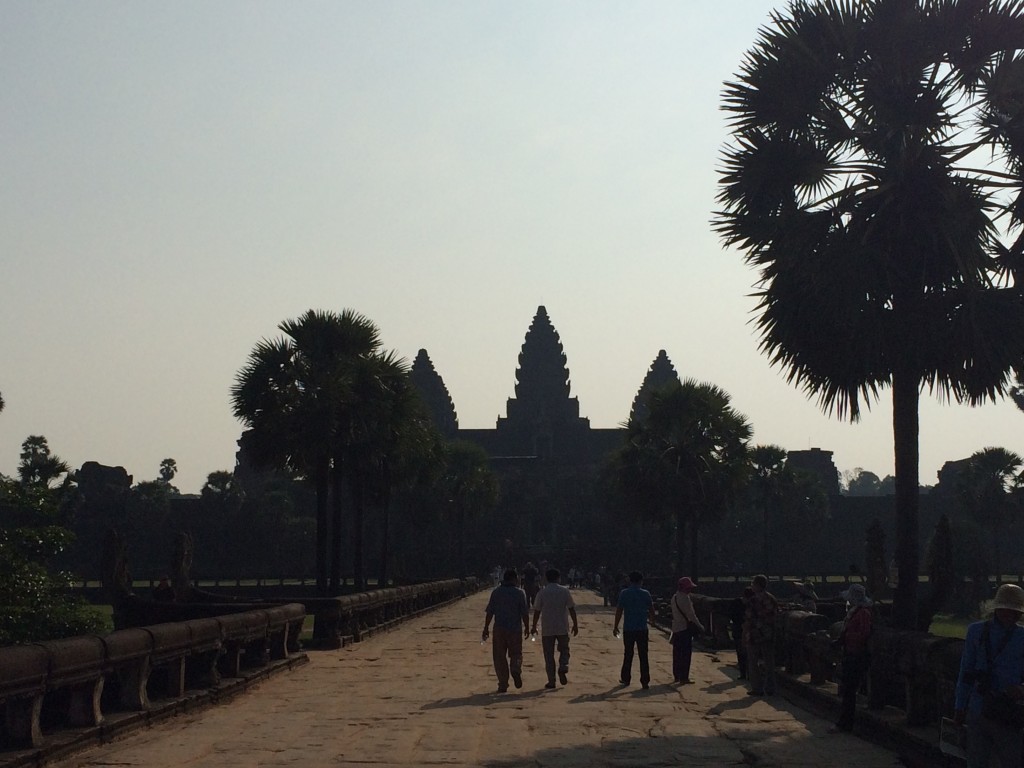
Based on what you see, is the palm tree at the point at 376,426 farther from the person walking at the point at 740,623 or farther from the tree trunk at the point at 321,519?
the person walking at the point at 740,623

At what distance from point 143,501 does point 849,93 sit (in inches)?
3653

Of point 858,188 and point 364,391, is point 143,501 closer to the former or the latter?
point 364,391

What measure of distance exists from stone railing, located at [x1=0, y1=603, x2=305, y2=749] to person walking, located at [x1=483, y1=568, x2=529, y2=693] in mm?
2910

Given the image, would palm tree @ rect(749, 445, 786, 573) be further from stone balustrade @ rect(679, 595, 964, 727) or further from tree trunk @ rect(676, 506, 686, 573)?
stone balustrade @ rect(679, 595, 964, 727)

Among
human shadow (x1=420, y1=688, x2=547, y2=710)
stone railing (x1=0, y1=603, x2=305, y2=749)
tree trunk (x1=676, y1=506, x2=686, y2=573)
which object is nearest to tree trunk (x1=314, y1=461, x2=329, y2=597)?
stone railing (x1=0, y1=603, x2=305, y2=749)

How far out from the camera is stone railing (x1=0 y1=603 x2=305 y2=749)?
923 centimetres

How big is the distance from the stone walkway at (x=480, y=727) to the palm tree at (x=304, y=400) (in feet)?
46.6

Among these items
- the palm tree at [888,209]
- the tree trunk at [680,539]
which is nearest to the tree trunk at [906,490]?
the palm tree at [888,209]

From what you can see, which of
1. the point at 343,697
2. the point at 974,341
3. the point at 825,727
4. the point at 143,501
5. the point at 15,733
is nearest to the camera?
the point at 15,733

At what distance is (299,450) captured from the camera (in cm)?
3312

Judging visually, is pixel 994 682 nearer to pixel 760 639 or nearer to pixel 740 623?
pixel 760 639

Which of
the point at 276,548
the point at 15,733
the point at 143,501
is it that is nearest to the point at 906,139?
the point at 15,733

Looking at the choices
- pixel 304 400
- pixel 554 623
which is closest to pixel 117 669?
pixel 554 623

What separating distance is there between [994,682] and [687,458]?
141 ft
